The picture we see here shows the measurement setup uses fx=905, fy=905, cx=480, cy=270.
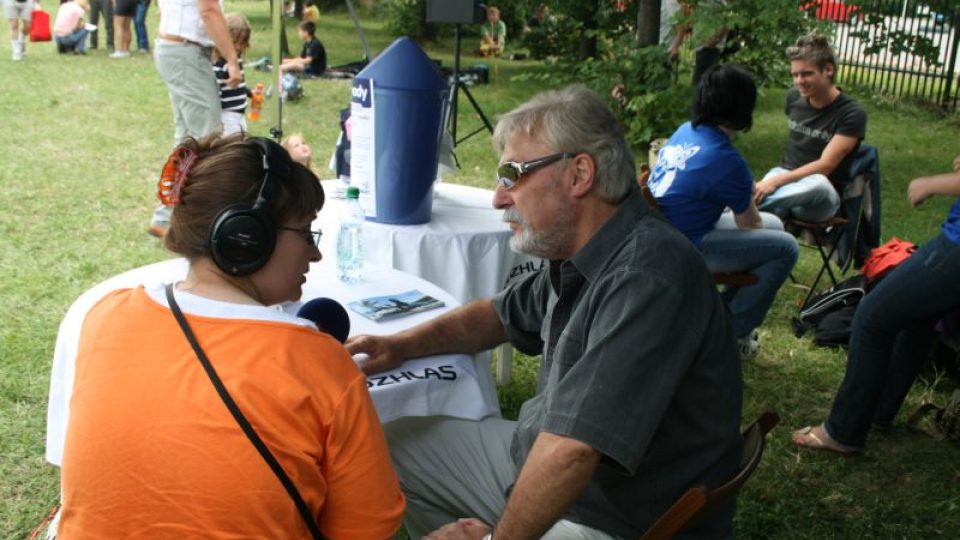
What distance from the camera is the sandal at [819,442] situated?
3623mm

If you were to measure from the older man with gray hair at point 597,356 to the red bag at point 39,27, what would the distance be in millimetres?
15010

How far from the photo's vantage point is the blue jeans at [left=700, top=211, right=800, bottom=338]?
4184 mm

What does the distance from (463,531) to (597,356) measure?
0.51 m

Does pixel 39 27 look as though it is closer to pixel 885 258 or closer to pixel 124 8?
pixel 124 8

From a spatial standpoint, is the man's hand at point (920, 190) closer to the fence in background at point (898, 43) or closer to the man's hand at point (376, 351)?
the man's hand at point (376, 351)

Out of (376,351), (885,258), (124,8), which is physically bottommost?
(885,258)

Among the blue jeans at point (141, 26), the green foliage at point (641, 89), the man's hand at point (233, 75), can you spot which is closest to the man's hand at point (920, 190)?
the man's hand at point (233, 75)

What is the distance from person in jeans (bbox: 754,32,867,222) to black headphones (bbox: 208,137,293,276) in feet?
12.6

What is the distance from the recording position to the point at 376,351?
217 centimetres

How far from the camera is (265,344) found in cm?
145

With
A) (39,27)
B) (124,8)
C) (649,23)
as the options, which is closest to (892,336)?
(649,23)

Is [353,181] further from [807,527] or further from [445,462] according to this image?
[807,527]

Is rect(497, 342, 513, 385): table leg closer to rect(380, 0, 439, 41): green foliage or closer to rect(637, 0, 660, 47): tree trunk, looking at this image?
rect(637, 0, 660, 47): tree trunk

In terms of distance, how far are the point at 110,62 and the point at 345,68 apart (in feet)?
11.6
